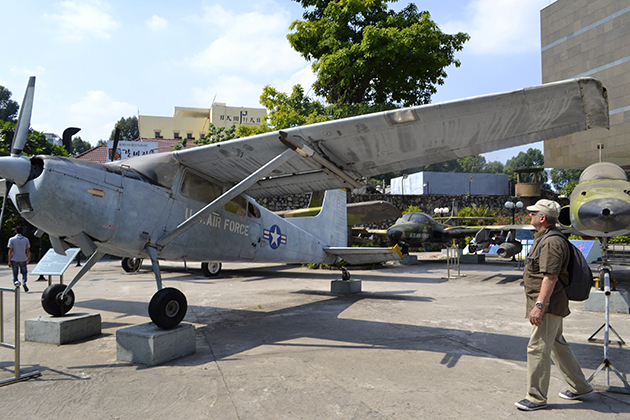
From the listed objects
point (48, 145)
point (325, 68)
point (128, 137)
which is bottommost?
point (48, 145)

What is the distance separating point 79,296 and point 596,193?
12.5 m

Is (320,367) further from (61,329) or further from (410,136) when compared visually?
(61,329)

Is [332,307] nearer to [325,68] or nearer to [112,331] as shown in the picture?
[112,331]

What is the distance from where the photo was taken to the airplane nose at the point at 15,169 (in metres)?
4.35

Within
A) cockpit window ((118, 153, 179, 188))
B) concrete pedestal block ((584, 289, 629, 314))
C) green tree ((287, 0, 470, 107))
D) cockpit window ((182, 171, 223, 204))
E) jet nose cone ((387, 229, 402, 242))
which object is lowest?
concrete pedestal block ((584, 289, 629, 314))

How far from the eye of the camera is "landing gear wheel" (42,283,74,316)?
5.96 metres

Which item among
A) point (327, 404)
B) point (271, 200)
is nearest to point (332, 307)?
point (327, 404)

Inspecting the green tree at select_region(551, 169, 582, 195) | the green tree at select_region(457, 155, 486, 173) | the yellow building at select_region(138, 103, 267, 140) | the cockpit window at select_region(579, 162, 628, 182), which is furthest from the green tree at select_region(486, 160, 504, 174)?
the cockpit window at select_region(579, 162, 628, 182)

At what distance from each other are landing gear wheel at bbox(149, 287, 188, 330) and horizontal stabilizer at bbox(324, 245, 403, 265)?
5.46 metres

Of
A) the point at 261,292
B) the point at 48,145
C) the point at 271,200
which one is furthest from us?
the point at 271,200

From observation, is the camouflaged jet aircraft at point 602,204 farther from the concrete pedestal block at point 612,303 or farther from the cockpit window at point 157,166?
the cockpit window at point 157,166

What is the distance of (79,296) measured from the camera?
1002cm

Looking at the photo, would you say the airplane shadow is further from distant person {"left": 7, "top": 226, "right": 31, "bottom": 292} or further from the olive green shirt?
distant person {"left": 7, "top": 226, "right": 31, "bottom": 292}

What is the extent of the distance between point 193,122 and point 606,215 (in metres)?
60.3
